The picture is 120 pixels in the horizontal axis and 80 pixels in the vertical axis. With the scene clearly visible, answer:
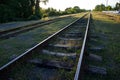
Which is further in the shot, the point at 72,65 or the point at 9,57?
the point at 9,57

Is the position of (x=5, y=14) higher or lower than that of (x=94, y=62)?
higher

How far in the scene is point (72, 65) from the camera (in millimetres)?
4984

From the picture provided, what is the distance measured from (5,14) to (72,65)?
18.5m

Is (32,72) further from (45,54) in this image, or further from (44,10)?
(44,10)

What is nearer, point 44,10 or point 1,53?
point 1,53

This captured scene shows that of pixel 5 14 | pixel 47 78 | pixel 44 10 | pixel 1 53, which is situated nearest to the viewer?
pixel 47 78

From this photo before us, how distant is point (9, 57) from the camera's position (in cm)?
600

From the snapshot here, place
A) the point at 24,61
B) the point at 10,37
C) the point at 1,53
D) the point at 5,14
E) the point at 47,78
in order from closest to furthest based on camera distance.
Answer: the point at 47,78 → the point at 24,61 → the point at 1,53 → the point at 10,37 → the point at 5,14

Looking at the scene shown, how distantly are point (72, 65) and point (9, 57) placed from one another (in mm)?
2100

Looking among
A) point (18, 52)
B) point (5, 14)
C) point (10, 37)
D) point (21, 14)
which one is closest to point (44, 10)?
point (21, 14)

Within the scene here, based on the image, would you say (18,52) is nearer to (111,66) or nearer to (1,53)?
(1,53)

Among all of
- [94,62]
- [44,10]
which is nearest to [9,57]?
[94,62]

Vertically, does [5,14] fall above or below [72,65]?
above

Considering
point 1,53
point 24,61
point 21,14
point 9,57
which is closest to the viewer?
point 24,61
